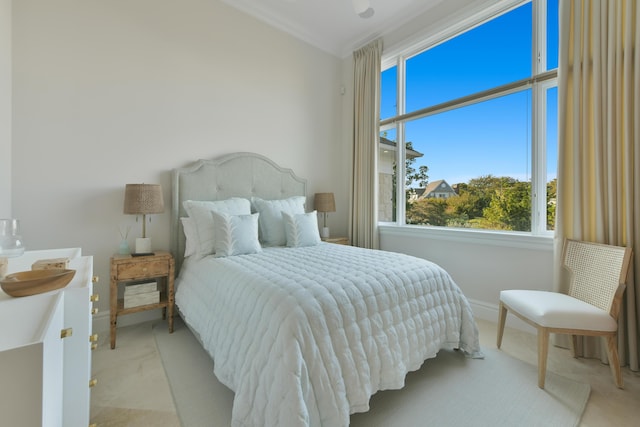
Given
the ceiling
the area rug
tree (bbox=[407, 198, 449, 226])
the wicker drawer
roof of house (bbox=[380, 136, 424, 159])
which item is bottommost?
the area rug

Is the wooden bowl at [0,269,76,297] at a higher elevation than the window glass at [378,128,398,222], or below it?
below

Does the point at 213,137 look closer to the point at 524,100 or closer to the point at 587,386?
the point at 524,100

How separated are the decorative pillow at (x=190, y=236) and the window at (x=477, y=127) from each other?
93.0 inches

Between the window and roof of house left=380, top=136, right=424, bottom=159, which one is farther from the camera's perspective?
roof of house left=380, top=136, right=424, bottom=159

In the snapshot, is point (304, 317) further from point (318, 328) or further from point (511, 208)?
point (511, 208)

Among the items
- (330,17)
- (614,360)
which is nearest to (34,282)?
(614,360)

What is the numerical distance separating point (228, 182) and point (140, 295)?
133cm

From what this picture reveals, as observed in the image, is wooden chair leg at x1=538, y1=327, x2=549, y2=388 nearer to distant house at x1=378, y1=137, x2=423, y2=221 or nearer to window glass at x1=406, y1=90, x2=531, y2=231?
window glass at x1=406, y1=90, x2=531, y2=231

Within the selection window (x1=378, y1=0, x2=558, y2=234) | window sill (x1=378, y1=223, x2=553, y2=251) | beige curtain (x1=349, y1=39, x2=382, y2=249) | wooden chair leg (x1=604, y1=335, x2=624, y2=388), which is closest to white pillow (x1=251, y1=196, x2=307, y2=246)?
beige curtain (x1=349, y1=39, x2=382, y2=249)

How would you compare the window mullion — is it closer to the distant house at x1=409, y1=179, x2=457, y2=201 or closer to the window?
the window

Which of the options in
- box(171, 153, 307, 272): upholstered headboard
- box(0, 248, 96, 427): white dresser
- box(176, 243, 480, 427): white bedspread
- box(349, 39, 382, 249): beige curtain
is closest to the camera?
box(0, 248, 96, 427): white dresser

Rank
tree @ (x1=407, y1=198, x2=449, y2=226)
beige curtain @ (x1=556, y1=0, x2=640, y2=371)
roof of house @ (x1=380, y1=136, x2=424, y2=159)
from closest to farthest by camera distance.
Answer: beige curtain @ (x1=556, y1=0, x2=640, y2=371)
tree @ (x1=407, y1=198, x2=449, y2=226)
roof of house @ (x1=380, y1=136, x2=424, y2=159)

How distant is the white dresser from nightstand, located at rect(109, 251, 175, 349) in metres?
0.87

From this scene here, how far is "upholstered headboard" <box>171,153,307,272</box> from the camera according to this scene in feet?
9.04
